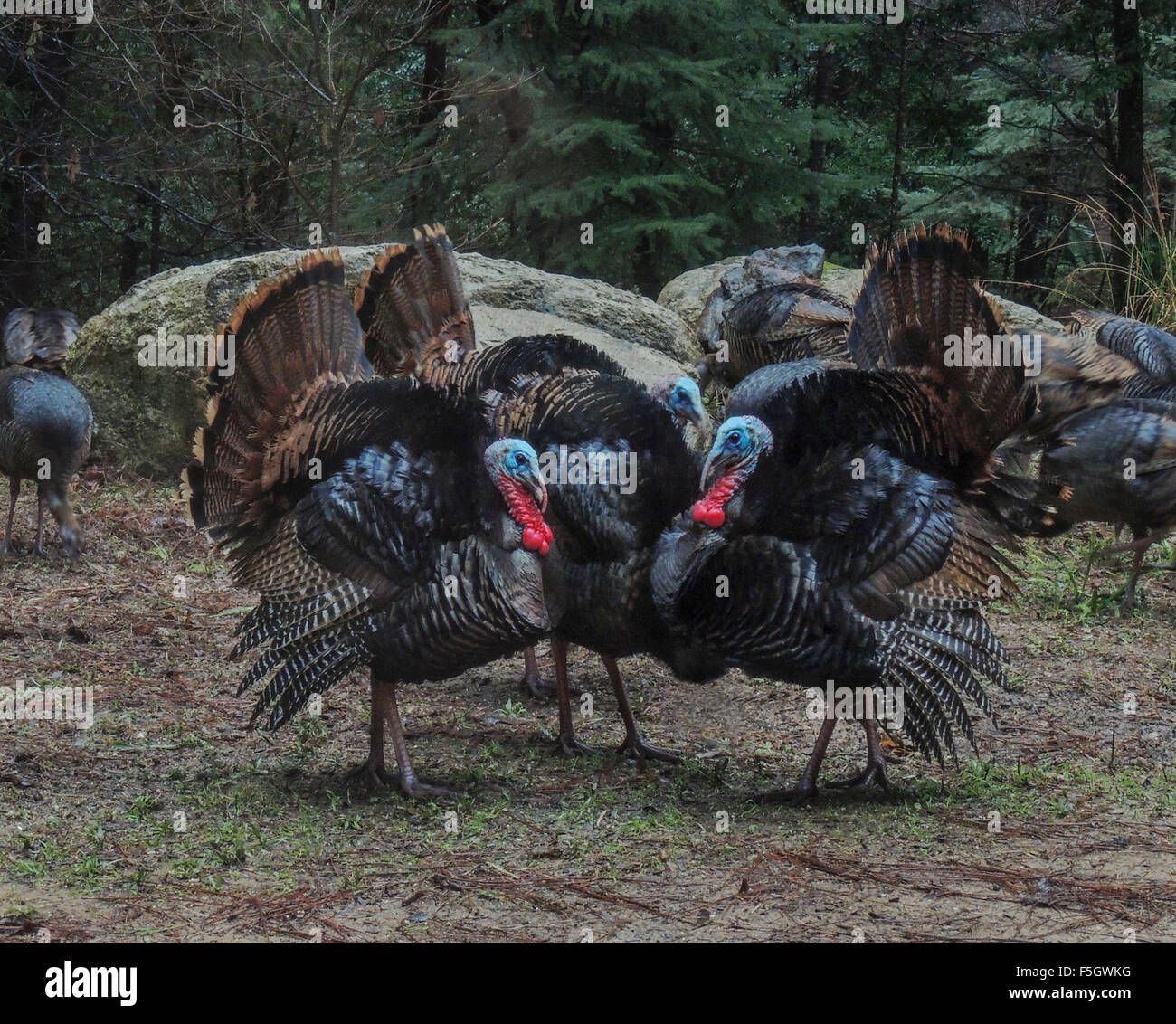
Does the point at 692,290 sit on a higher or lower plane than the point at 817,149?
lower

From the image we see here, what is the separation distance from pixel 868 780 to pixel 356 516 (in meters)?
1.98

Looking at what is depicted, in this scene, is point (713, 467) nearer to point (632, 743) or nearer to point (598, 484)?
point (598, 484)

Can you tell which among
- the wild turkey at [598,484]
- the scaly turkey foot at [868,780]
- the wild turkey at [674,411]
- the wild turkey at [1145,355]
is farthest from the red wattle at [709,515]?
the wild turkey at [1145,355]

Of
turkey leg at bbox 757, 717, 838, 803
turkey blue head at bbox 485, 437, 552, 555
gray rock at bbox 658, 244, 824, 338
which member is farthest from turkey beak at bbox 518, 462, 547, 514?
gray rock at bbox 658, 244, 824, 338

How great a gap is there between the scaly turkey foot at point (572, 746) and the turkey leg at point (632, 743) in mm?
103

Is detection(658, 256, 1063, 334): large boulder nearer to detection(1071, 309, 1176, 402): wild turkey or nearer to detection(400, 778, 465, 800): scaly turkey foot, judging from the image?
detection(1071, 309, 1176, 402): wild turkey

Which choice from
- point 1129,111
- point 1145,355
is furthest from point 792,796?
point 1129,111

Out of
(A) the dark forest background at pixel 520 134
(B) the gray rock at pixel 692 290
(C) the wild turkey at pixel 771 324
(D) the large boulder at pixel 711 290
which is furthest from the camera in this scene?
(B) the gray rock at pixel 692 290

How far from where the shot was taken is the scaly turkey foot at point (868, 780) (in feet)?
14.8

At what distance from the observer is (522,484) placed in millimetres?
4305

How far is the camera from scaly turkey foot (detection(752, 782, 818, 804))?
14.6 ft

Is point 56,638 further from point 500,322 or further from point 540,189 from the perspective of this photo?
point 540,189

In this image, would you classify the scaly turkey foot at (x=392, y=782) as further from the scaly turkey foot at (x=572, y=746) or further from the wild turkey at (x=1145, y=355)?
the wild turkey at (x=1145, y=355)
